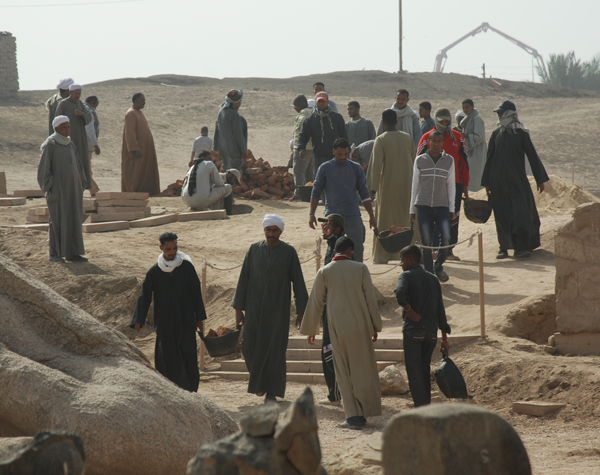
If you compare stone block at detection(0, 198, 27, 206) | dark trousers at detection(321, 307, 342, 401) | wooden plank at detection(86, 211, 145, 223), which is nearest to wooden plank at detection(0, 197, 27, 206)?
stone block at detection(0, 198, 27, 206)

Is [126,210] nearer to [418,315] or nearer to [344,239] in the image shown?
[344,239]

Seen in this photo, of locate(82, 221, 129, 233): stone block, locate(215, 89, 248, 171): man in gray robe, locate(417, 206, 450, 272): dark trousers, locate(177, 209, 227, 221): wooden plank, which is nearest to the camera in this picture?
locate(417, 206, 450, 272): dark trousers

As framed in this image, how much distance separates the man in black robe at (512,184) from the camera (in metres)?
9.52

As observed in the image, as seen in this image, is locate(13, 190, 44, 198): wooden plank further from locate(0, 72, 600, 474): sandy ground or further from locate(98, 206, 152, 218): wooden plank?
locate(98, 206, 152, 218): wooden plank

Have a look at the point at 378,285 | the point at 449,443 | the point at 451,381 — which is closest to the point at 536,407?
the point at 451,381

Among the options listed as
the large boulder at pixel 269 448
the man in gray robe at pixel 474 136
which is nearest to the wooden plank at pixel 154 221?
the man in gray robe at pixel 474 136

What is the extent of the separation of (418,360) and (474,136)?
25.8 ft

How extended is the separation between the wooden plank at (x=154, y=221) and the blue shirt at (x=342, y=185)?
506cm

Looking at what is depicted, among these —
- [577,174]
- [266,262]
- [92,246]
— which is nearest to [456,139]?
[266,262]

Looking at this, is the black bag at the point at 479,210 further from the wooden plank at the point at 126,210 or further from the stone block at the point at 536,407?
the wooden plank at the point at 126,210

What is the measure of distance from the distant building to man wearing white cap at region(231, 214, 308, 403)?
86.4 feet

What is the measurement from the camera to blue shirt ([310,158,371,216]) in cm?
812

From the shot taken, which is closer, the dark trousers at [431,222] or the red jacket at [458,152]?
the dark trousers at [431,222]

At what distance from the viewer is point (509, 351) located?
731 cm
